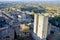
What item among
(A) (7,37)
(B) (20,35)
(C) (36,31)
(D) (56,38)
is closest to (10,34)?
(A) (7,37)

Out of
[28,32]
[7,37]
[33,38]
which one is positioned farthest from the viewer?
[28,32]

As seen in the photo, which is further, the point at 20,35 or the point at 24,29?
the point at 24,29

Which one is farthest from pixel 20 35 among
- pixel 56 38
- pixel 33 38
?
pixel 56 38

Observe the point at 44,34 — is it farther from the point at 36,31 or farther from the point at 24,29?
the point at 24,29

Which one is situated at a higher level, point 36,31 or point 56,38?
point 36,31

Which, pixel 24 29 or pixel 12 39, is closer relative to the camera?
pixel 12 39

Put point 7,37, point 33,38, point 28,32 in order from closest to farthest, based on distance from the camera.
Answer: point 7,37 < point 33,38 < point 28,32

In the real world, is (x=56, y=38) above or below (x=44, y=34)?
below

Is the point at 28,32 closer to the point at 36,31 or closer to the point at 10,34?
the point at 36,31
